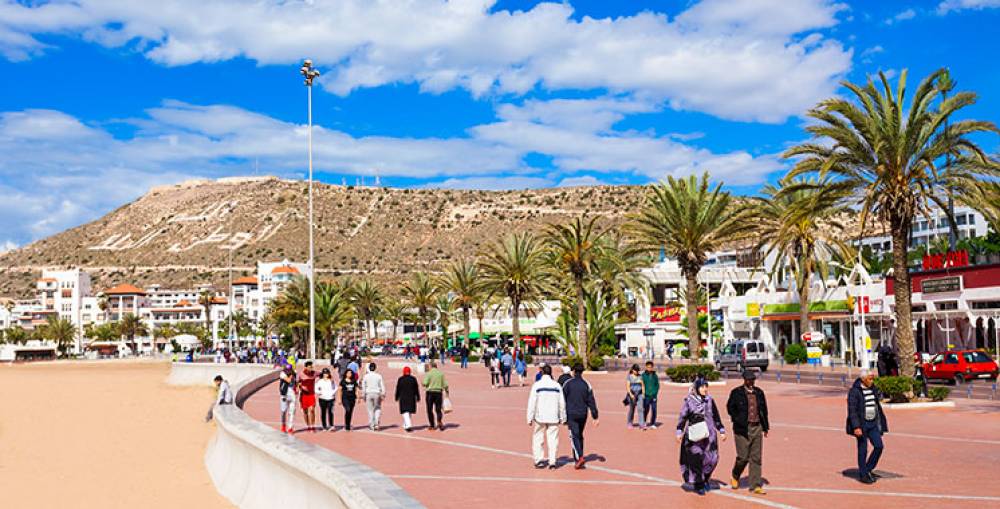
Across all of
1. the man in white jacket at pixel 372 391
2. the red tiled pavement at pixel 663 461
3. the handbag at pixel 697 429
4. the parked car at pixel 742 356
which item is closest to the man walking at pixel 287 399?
the red tiled pavement at pixel 663 461

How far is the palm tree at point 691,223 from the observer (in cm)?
3316

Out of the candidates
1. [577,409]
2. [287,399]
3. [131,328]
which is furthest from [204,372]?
[131,328]

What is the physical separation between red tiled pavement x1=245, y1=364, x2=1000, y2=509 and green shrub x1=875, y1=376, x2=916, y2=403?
1.85ft

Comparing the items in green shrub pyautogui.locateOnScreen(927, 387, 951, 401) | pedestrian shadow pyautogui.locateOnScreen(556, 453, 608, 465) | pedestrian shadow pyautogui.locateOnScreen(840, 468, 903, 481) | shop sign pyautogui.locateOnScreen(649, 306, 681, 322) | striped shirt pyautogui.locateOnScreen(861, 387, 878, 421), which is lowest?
pedestrian shadow pyautogui.locateOnScreen(840, 468, 903, 481)

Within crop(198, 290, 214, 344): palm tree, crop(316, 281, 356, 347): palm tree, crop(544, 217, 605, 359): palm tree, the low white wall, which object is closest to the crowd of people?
crop(544, 217, 605, 359): palm tree

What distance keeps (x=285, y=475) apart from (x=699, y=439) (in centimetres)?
467

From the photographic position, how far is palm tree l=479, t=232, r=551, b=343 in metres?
50.0

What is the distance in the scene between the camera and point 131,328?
12781cm

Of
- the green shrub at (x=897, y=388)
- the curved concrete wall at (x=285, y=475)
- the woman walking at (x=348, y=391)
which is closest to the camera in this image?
the curved concrete wall at (x=285, y=475)

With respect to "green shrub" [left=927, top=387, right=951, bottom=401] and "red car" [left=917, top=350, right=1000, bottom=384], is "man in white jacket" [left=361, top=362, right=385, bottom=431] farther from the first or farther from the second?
"red car" [left=917, top=350, right=1000, bottom=384]

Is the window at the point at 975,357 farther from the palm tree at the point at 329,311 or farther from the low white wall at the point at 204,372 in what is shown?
the palm tree at the point at 329,311

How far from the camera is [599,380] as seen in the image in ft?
123

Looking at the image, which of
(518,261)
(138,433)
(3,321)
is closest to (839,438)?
(138,433)

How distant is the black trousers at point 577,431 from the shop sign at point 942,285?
31.5m
